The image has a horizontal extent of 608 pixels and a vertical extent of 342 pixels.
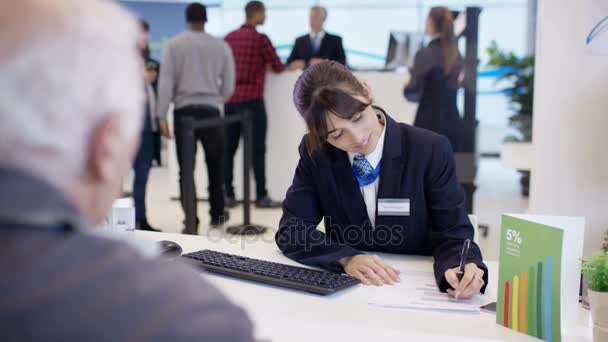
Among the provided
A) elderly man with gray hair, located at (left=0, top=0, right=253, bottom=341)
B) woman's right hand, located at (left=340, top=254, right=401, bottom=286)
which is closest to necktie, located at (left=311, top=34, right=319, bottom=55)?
woman's right hand, located at (left=340, top=254, right=401, bottom=286)

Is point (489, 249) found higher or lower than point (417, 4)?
lower

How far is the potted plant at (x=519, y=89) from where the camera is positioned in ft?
20.8

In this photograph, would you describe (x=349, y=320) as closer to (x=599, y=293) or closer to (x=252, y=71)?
(x=599, y=293)

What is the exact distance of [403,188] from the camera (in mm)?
1973

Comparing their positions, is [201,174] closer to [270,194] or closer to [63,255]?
[270,194]

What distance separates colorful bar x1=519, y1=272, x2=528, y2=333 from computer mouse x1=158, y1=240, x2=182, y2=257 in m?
0.96

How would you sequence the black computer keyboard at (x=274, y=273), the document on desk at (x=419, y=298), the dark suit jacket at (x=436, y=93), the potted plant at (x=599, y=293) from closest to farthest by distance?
the potted plant at (x=599, y=293), the document on desk at (x=419, y=298), the black computer keyboard at (x=274, y=273), the dark suit jacket at (x=436, y=93)

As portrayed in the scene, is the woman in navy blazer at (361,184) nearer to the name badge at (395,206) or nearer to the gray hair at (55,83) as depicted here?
the name badge at (395,206)

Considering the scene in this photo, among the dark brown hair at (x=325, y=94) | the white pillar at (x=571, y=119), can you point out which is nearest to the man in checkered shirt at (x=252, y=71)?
the white pillar at (x=571, y=119)

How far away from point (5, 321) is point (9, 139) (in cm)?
16

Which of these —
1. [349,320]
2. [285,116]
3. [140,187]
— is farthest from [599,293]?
[285,116]

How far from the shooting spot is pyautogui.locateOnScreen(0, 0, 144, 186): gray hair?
0.59 metres

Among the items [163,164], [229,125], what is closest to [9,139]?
[229,125]

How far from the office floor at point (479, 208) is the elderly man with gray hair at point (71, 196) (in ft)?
10.5
